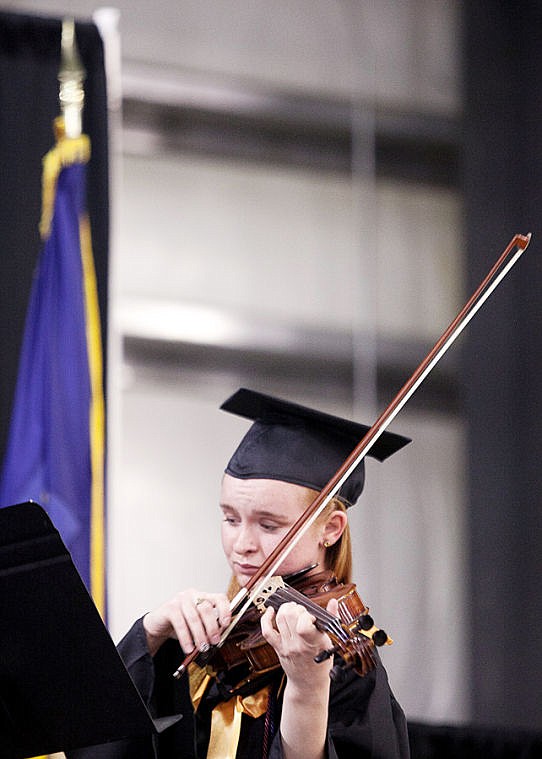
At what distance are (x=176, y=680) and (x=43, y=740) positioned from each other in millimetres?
239

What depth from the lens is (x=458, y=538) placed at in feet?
17.1

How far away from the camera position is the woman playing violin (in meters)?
1.76

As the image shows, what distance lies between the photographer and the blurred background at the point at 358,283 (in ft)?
15.9

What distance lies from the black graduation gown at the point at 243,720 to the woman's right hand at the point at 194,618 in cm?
7

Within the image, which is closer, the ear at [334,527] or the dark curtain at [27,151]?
the ear at [334,527]

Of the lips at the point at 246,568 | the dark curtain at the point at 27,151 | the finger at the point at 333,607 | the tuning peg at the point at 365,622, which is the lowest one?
the tuning peg at the point at 365,622

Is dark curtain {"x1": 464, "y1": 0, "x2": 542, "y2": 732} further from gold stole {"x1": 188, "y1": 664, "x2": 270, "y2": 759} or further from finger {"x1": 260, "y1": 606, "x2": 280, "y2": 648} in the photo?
finger {"x1": 260, "y1": 606, "x2": 280, "y2": 648}

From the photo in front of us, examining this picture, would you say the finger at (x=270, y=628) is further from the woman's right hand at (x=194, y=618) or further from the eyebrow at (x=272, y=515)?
the eyebrow at (x=272, y=515)

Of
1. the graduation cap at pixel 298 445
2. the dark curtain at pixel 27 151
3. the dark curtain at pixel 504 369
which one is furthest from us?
the dark curtain at pixel 504 369

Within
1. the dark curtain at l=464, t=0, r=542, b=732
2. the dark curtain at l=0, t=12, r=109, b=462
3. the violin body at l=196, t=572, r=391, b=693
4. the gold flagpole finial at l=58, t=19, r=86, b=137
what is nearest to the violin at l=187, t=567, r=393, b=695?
the violin body at l=196, t=572, r=391, b=693

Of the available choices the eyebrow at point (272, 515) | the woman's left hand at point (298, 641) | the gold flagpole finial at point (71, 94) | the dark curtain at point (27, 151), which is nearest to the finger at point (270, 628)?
the woman's left hand at point (298, 641)

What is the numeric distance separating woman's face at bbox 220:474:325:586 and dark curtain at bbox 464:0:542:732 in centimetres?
319

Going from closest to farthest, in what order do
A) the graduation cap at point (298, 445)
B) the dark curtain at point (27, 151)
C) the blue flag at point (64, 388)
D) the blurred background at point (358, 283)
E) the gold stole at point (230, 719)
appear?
the gold stole at point (230, 719)
the graduation cap at point (298, 445)
the blue flag at point (64, 388)
the dark curtain at point (27, 151)
the blurred background at point (358, 283)

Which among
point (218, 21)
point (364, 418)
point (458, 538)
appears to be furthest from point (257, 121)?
point (458, 538)
